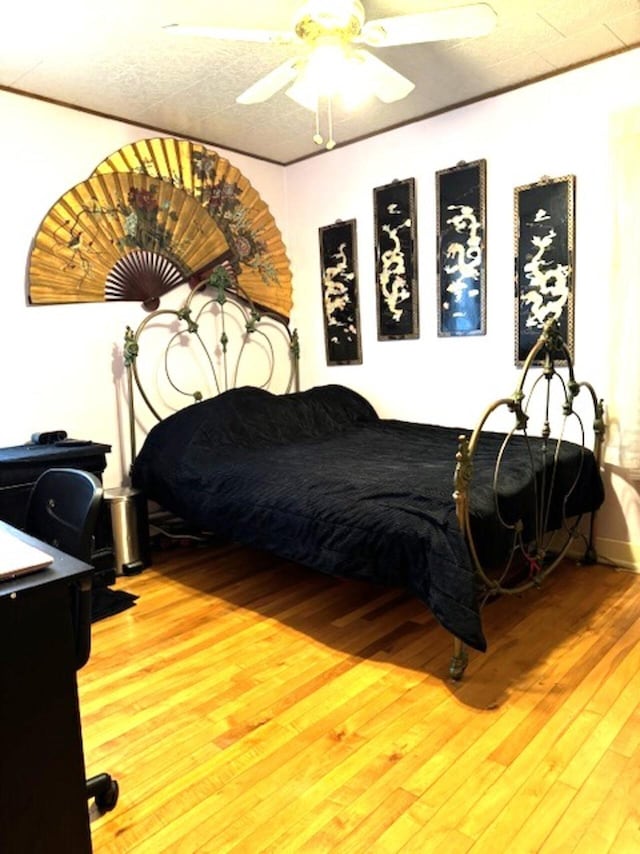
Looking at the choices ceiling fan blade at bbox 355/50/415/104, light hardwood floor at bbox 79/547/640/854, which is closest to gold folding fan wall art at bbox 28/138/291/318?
ceiling fan blade at bbox 355/50/415/104

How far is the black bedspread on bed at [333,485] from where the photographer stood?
1988 mm

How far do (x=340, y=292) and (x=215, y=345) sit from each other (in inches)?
36.6

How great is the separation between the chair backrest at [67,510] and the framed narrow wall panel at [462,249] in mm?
2438

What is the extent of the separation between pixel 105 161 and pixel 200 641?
8.65 feet

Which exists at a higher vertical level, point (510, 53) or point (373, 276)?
point (510, 53)

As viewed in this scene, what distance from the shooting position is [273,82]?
2240 millimetres

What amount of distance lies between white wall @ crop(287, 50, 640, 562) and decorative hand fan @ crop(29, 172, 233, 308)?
0.88 meters

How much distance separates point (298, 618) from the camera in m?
2.58

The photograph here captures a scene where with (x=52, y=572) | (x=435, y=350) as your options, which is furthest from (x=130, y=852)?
(x=435, y=350)

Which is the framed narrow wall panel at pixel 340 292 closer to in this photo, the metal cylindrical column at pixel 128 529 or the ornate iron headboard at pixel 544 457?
the ornate iron headboard at pixel 544 457

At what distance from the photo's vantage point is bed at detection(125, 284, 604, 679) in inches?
79.0

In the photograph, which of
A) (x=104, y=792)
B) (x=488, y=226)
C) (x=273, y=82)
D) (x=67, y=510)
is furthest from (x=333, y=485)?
(x=488, y=226)

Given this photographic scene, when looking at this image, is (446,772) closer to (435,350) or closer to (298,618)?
(298,618)

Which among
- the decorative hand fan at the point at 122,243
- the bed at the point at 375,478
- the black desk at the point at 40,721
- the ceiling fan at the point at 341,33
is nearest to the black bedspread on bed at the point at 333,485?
the bed at the point at 375,478
